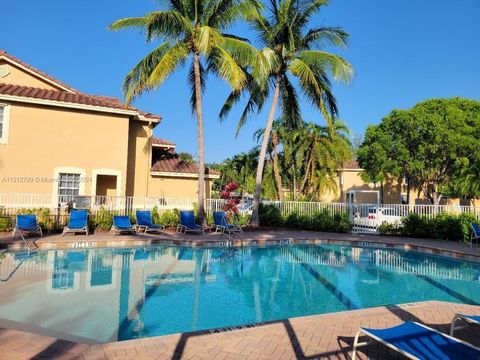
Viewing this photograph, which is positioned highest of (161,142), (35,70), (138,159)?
(35,70)

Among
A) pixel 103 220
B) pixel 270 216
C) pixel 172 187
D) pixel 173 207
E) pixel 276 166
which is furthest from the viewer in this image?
pixel 276 166

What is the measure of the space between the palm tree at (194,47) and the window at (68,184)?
487 centimetres

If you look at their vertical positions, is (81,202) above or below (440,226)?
above

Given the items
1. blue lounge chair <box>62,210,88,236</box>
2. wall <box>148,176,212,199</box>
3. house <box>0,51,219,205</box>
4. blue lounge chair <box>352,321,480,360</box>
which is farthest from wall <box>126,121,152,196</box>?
blue lounge chair <box>352,321,480,360</box>

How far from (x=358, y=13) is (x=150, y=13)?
9.53 m

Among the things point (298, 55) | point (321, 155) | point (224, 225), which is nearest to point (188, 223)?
point (224, 225)

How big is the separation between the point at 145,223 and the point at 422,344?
13098mm

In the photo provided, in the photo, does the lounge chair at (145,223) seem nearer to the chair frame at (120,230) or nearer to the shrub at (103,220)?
the chair frame at (120,230)

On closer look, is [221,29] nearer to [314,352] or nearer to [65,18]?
[65,18]

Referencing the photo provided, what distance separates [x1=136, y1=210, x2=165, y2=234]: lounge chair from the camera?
14969mm

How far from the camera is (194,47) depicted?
16094mm

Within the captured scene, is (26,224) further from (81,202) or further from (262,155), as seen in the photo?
(262,155)

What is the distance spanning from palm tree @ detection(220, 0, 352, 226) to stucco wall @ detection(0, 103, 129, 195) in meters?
6.82

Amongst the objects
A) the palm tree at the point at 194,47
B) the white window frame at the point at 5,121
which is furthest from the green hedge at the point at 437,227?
the white window frame at the point at 5,121
